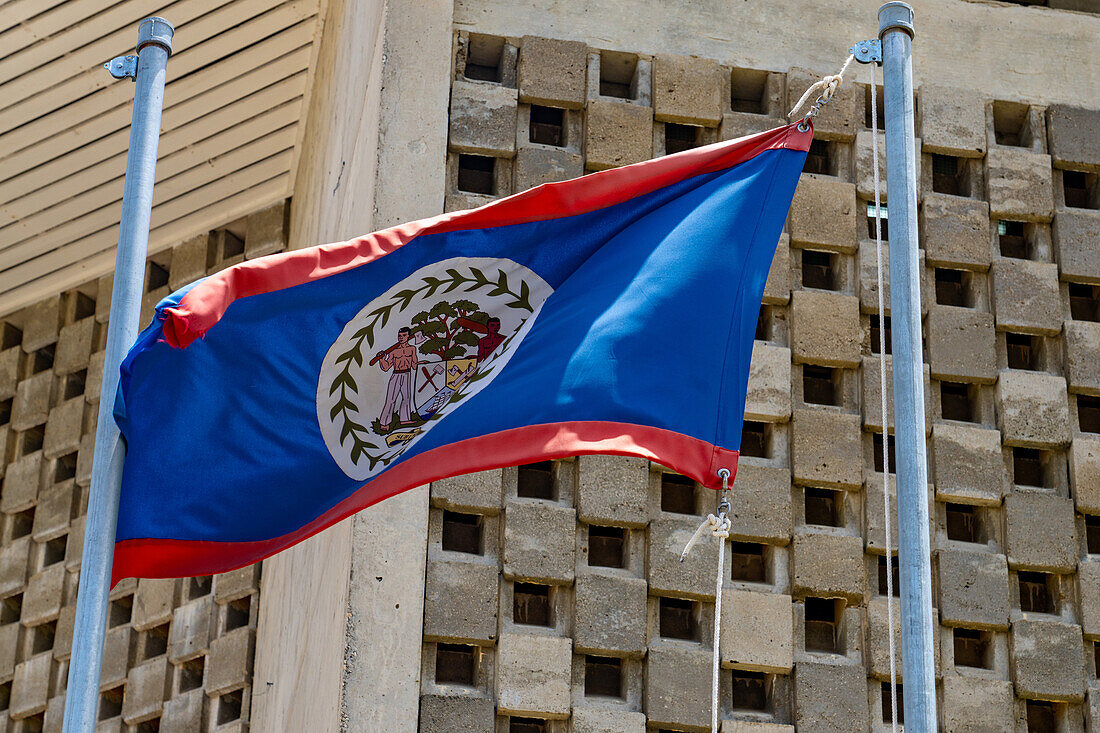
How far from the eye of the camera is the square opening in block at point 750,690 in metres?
7.30

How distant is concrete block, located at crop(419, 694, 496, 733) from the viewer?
6805mm

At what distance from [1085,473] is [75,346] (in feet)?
27.4

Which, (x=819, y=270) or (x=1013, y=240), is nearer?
(x=819, y=270)

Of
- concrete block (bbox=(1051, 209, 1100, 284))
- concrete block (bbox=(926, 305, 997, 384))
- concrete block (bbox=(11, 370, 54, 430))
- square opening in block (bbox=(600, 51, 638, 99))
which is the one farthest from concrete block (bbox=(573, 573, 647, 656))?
concrete block (bbox=(11, 370, 54, 430))

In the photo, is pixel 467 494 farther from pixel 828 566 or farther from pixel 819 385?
pixel 819 385

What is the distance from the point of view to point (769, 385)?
774 centimetres

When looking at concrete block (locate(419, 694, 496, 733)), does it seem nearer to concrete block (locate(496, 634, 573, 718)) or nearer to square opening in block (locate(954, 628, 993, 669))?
concrete block (locate(496, 634, 573, 718))

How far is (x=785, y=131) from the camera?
5.62 metres

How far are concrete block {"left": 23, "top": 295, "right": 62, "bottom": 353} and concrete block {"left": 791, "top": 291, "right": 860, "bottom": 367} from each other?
293 inches

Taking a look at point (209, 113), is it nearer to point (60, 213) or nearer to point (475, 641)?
point (60, 213)

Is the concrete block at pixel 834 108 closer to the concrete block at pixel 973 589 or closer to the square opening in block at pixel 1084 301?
the square opening in block at pixel 1084 301

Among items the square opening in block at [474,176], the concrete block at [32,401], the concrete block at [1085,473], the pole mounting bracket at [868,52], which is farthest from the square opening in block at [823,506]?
the concrete block at [32,401]

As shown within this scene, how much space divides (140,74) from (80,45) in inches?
211

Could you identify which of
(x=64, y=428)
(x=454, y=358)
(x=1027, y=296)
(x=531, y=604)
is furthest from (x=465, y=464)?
(x=64, y=428)
